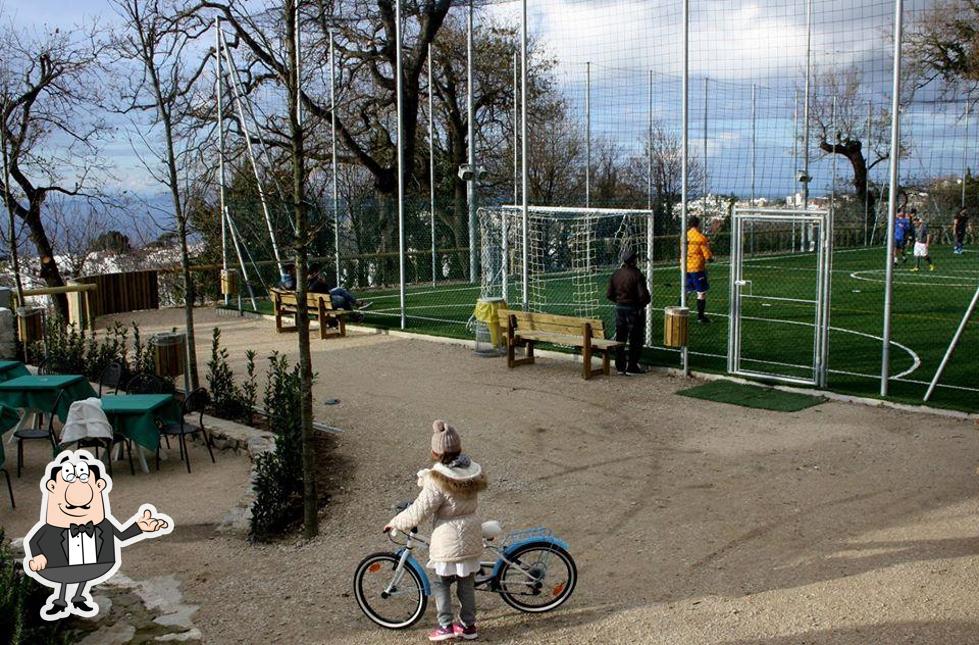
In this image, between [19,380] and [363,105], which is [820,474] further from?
[363,105]

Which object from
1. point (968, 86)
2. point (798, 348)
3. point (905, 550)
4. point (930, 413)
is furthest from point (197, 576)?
point (968, 86)

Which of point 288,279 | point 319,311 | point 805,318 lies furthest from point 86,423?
point 805,318

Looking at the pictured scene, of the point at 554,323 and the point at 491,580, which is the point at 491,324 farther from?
the point at 491,580

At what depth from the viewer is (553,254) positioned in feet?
78.7

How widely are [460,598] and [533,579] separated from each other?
20.2 inches

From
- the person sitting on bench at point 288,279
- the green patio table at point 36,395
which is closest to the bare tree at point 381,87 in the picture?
the person sitting on bench at point 288,279

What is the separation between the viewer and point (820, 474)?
30.2ft

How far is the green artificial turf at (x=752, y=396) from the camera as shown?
11.9 m

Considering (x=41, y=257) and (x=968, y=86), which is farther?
(x=41, y=257)

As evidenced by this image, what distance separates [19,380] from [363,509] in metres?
4.89

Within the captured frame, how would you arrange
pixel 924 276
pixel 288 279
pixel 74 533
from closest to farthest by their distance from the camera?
1. pixel 74 533
2. pixel 288 279
3. pixel 924 276

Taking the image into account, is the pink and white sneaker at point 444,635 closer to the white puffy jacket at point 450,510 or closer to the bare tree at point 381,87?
the white puffy jacket at point 450,510

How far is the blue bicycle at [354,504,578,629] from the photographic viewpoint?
20.2 feet

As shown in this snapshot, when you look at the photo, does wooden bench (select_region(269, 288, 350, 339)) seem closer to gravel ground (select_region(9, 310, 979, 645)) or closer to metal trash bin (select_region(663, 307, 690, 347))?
gravel ground (select_region(9, 310, 979, 645))
